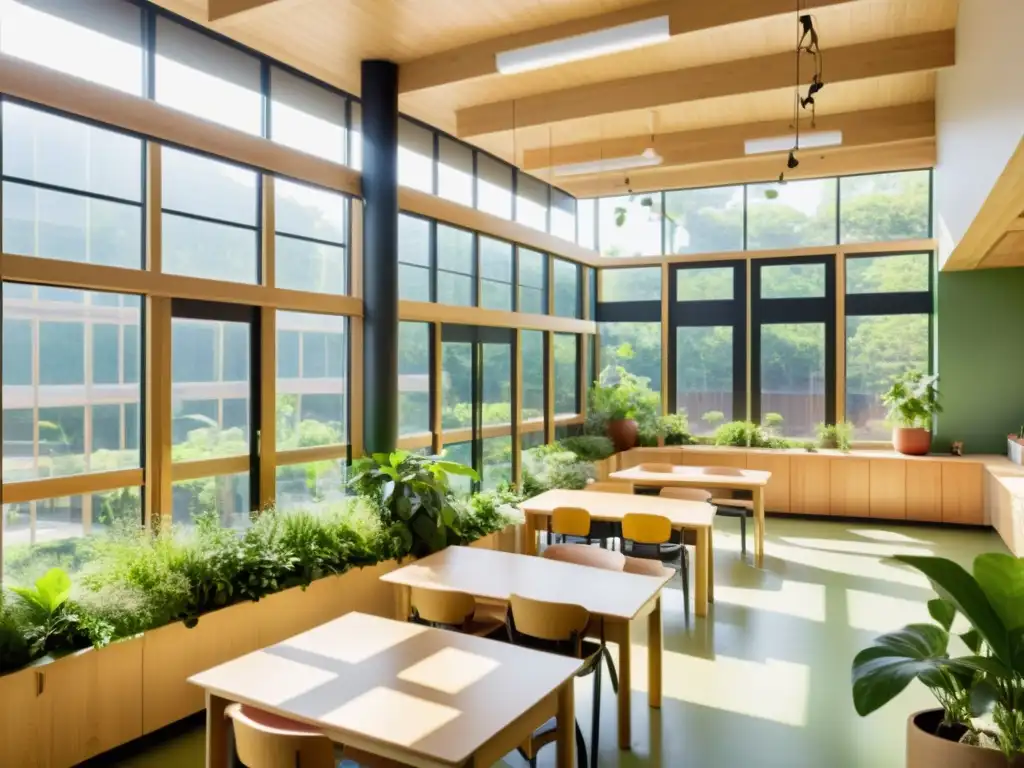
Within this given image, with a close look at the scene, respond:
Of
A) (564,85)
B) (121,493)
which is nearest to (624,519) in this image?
(121,493)

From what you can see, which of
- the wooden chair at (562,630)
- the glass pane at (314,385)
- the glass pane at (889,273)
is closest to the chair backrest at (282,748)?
the wooden chair at (562,630)

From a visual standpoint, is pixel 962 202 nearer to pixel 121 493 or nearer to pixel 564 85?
pixel 564 85

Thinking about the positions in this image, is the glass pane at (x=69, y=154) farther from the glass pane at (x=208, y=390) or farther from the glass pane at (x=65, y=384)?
the glass pane at (x=208, y=390)

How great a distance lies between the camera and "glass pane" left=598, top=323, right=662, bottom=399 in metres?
12.2

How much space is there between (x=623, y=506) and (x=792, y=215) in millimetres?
6579

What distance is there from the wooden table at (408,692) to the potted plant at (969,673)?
120 cm

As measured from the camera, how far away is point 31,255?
430 cm

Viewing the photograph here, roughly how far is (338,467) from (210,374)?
5.22ft

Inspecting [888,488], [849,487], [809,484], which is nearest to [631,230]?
[809,484]

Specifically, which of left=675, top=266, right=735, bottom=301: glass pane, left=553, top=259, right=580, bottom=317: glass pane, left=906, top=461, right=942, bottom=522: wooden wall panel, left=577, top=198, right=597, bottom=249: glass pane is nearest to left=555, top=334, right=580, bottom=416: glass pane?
left=553, top=259, right=580, bottom=317: glass pane

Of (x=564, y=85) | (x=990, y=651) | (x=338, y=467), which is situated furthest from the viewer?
(x=564, y=85)

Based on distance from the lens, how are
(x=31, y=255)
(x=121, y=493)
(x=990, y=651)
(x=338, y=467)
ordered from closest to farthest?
1. (x=990, y=651)
2. (x=31, y=255)
3. (x=121, y=493)
4. (x=338, y=467)

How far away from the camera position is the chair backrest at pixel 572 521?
21.2 ft

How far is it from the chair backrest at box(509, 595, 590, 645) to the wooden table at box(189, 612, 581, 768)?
481mm
